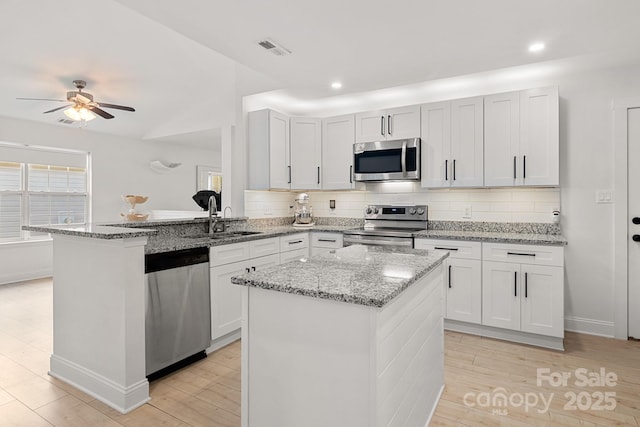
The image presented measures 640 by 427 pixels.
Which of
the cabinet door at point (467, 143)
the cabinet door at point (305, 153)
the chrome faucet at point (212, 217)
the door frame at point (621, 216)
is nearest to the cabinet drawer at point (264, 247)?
the chrome faucet at point (212, 217)

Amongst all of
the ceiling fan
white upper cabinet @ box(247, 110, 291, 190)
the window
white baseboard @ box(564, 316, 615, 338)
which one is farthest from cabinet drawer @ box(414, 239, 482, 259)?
the window

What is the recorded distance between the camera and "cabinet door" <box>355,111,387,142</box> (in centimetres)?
390

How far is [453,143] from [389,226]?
46.3 inches

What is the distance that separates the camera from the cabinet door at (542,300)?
285 centimetres

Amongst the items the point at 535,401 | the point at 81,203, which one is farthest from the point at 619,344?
the point at 81,203

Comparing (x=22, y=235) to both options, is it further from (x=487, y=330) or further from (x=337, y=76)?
(x=487, y=330)

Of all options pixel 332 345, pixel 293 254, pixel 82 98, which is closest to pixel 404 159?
pixel 293 254

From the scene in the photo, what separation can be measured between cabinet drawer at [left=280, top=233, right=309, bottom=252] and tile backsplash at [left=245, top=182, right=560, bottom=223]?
0.69 meters

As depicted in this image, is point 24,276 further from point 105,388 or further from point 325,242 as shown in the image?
point 325,242

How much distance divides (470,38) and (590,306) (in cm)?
265

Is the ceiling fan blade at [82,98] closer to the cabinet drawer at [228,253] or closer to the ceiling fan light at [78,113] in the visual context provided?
the ceiling fan light at [78,113]

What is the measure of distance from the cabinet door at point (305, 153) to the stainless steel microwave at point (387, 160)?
0.50 m

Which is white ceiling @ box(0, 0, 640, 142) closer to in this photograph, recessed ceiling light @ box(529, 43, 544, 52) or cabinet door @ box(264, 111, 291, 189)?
recessed ceiling light @ box(529, 43, 544, 52)

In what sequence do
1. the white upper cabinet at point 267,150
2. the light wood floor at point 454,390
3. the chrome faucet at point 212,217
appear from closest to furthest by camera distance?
the light wood floor at point 454,390 < the chrome faucet at point 212,217 < the white upper cabinet at point 267,150
